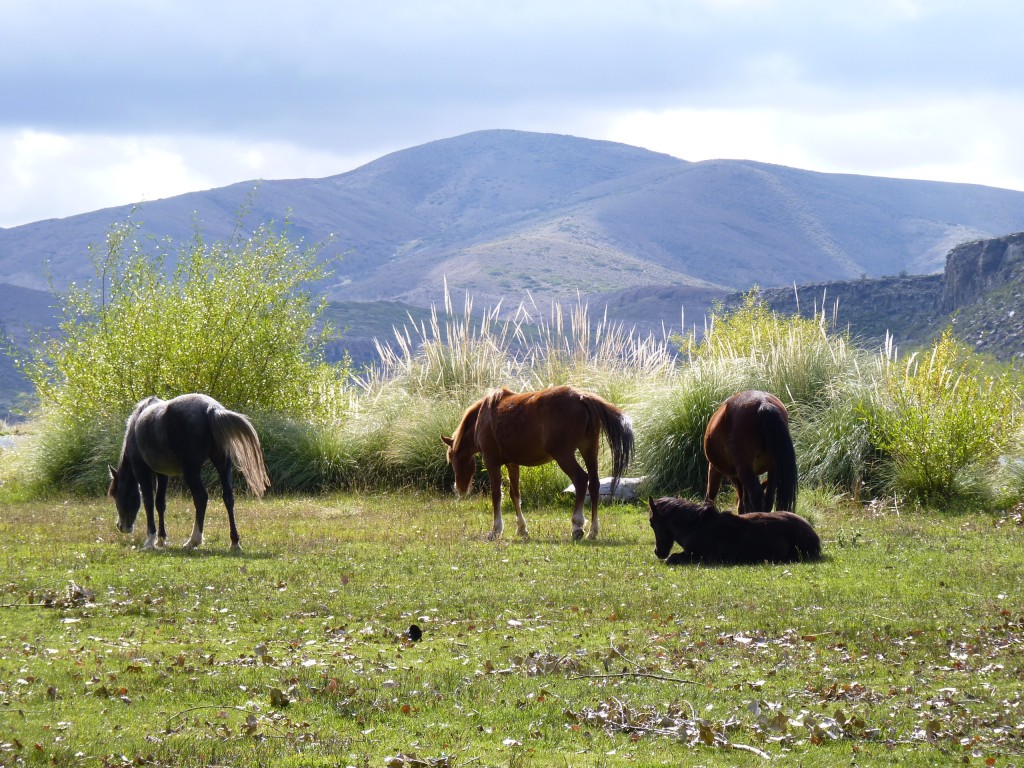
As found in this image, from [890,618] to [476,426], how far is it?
734 centimetres

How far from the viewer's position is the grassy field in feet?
20.5

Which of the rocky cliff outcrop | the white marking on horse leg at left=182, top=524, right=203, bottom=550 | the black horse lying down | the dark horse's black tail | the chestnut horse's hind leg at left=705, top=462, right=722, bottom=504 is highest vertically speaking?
the rocky cliff outcrop

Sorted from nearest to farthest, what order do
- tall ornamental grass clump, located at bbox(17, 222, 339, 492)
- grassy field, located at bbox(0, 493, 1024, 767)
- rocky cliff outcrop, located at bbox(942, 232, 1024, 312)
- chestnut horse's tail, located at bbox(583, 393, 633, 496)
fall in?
grassy field, located at bbox(0, 493, 1024, 767) → chestnut horse's tail, located at bbox(583, 393, 633, 496) → tall ornamental grass clump, located at bbox(17, 222, 339, 492) → rocky cliff outcrop, located at bbox(942, 232, 1024, 312)

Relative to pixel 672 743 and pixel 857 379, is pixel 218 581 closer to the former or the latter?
pixel 672 743

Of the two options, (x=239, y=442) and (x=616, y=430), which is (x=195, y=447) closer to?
(x=239, y=442)

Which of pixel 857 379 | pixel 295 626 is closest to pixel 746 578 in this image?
pixel 295 626

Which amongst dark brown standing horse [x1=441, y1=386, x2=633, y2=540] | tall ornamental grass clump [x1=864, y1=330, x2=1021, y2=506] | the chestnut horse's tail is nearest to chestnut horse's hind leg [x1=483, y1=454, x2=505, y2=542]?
dark brown standing horse [x1=441, y1=386, x2=633, y2=540]

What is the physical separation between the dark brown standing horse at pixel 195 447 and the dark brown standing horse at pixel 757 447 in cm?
541

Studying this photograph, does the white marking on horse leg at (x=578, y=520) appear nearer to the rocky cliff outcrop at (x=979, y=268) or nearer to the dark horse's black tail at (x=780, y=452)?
the dark horse's black tail at (x=780, y=452)

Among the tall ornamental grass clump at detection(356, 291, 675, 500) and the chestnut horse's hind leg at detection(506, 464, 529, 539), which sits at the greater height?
the tall ornamental grass clump at detection(356, 291, 675, 500)

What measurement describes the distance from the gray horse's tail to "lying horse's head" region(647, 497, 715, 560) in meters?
4.48

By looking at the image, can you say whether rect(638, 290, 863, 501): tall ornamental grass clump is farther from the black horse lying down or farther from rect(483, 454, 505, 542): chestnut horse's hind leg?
the black horse lying down

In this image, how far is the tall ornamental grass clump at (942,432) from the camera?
16.9 metres

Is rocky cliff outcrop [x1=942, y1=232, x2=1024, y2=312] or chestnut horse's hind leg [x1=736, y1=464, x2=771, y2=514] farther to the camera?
rocky cliff outcrop [x1=942, y1=232, x2=1024, y2=312]
